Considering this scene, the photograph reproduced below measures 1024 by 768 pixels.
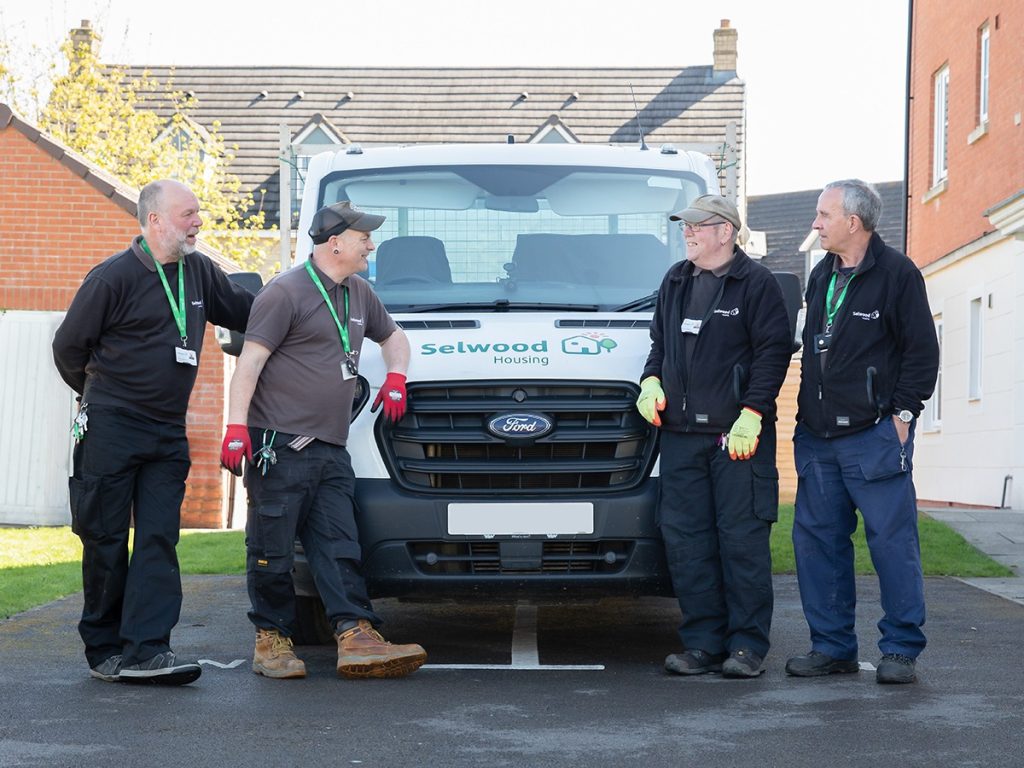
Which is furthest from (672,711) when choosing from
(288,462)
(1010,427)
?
(1010,427)

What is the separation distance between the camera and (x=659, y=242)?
789cm

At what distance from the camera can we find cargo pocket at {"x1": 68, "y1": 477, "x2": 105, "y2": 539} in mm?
6660

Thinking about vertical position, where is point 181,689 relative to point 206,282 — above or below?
below

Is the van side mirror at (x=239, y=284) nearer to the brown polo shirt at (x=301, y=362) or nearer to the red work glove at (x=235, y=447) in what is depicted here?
the brown polo shirt at (x=301, y=362)

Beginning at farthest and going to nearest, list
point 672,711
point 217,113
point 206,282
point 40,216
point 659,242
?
point 217,113
point 40,216
point 659,242
point 206,282
point 672,711

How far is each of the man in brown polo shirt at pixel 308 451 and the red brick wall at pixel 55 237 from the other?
10.6m

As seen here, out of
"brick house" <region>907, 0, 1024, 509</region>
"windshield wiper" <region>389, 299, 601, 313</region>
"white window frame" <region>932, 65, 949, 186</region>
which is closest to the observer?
"windshield wiper" <region>389, 299, 601, 313</region>

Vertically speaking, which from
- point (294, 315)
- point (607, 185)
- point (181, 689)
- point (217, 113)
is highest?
point (217, 113)

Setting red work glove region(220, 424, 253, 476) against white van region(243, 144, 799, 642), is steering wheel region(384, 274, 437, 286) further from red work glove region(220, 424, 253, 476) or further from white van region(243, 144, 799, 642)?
red work glove region(220, 424, 253, 476)

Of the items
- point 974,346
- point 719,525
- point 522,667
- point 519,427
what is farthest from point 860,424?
point 974,346

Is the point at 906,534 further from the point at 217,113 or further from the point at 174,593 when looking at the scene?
the point at 217,113

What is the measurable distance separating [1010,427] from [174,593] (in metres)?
13.2

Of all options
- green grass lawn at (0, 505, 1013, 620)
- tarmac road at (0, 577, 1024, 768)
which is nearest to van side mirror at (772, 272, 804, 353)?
tarmac road at (0, 577, 1024, 768)

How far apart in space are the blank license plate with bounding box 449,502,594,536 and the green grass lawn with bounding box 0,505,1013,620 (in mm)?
3443
